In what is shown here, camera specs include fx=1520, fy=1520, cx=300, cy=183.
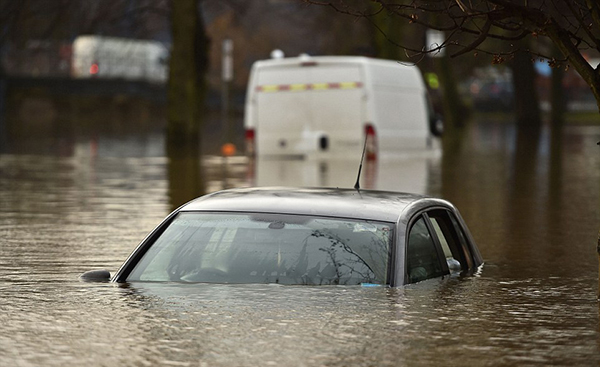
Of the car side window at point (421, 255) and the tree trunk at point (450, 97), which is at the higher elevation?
the tree trunk at point (450, 97)

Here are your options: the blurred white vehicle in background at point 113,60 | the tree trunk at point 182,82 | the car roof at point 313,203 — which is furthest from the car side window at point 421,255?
the blurred white vehicle in background at point 113,60

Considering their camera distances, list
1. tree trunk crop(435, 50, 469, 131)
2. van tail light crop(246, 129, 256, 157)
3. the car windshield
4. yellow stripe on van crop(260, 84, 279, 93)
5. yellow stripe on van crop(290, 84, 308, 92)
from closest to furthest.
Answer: the car windshield → yellow stripe on van crop(290, 84, 308, 92) → yellow stripe on van crop(260, 84, 279, 93) → van tail light crop(246, 129, 256, 157) → tree trunk crop(435, 50, 469, 131)

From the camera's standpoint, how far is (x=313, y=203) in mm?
8883

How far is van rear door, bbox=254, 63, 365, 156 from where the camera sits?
27.5 meters

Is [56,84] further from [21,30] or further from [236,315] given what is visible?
[236,315]

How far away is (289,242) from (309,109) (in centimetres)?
1940

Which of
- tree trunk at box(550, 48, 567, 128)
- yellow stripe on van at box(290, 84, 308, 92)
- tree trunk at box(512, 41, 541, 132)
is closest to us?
yellow stripe on van at box(290, 84, 308, 92)

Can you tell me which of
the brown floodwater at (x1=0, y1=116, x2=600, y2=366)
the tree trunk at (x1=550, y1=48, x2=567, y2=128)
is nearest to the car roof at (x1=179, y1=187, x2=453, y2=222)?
the brown floodwater at (x1=0, y1=116, x2=600, y2=366)

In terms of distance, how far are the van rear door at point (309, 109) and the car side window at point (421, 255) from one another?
1792 cm

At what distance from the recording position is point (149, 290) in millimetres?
9039

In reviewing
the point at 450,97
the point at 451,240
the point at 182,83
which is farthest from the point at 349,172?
the point at 450,97

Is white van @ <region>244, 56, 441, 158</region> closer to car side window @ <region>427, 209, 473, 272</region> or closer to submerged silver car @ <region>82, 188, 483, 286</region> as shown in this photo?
car side window @ <region>427, 209, 473, 272</region>

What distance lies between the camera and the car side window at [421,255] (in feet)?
29.4

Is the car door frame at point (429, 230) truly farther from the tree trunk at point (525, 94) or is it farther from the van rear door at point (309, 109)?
the tree trunk at point (525, 94)
